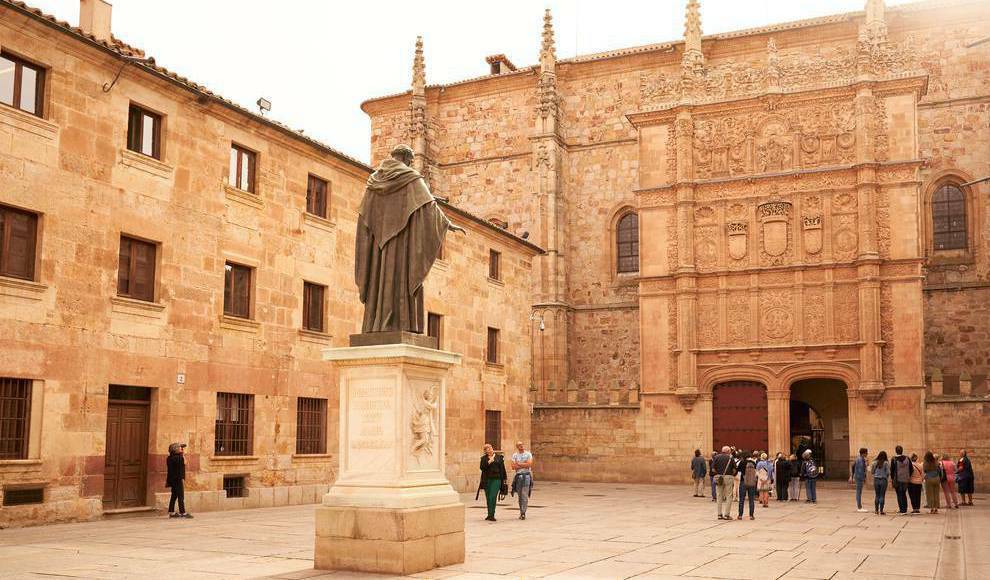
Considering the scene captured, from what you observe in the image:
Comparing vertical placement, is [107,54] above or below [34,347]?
above

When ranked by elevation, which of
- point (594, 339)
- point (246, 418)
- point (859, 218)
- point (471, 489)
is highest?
point (859, 218)

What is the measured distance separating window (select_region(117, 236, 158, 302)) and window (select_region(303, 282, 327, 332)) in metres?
4.91

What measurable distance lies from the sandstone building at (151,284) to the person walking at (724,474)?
31.1ft

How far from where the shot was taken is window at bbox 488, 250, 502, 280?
108 ft

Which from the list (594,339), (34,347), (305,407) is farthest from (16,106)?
(594,339)

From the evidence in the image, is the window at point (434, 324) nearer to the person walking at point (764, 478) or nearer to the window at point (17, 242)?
the person walking at point (764, 478)

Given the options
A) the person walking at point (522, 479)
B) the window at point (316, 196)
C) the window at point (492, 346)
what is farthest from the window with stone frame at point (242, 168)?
the window at point (492, 346)

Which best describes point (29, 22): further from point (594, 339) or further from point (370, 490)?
point (594, 339)

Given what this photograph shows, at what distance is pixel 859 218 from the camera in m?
34.1

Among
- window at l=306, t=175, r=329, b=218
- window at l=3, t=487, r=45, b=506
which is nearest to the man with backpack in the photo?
window at l=306, t=175, r=329, b=218

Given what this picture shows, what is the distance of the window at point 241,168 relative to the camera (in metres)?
22.1

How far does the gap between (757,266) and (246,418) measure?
20.5 metres

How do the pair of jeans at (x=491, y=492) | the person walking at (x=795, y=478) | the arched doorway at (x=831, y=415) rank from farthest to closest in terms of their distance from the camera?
the arched doorway at (x=831, y=415) → the person walking at (x=795, y=478) → the pair of jeans at (x=491, y=492)

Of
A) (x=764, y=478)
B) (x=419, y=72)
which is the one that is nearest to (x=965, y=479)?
(x=764, y=478)
